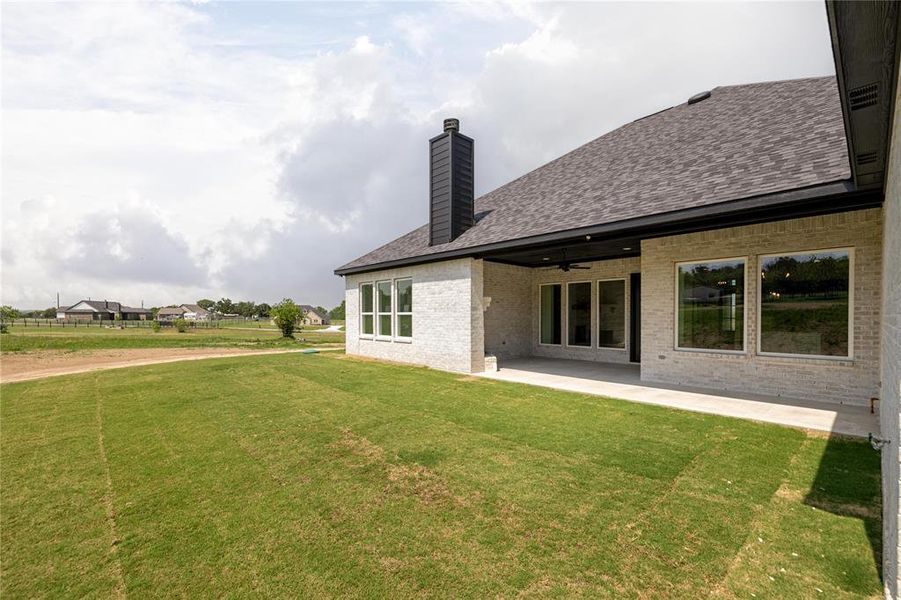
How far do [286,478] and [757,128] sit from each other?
35.1 feet

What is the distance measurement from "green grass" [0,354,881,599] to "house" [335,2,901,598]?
30.8 inches

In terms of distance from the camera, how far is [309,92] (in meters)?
10.3

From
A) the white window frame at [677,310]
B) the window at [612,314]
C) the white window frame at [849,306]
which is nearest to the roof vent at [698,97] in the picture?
the window at [612,314]

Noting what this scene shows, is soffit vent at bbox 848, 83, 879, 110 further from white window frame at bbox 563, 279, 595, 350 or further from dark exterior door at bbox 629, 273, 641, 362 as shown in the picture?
white window frame at bbox 563, 279, 595, 350

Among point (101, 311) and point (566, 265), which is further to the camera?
point (101, 311)

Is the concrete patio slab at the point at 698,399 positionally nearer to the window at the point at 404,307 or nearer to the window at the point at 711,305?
the window at the point at 711,305

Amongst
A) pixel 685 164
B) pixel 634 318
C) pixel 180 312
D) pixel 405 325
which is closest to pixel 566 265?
pixel 634 318

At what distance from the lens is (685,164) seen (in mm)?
8328

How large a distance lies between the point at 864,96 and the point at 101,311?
125 metres

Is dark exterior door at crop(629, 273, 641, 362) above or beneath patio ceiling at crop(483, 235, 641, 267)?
beneath

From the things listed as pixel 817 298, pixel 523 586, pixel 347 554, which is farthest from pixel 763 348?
pixel 347 554

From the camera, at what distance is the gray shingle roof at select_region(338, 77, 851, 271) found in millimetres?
6406

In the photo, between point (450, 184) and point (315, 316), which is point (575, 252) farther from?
point (315, 316)

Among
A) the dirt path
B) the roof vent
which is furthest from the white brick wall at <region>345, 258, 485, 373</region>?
the dirt path
